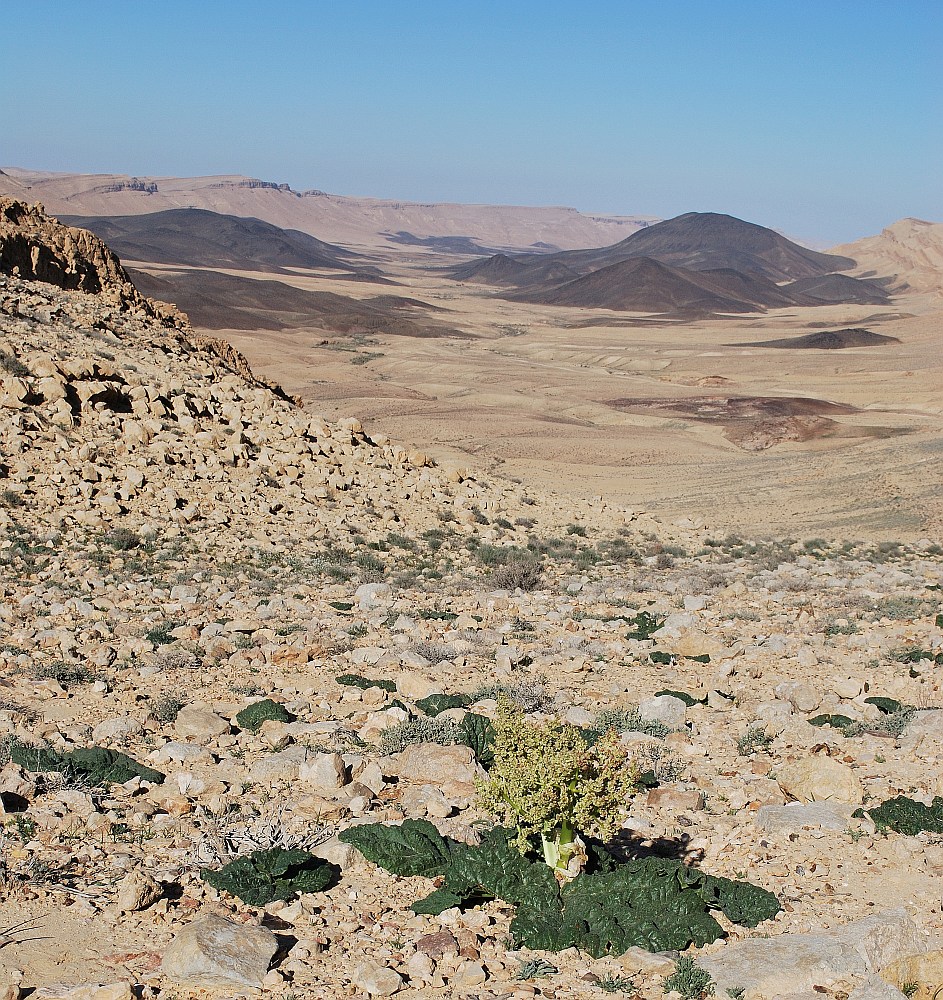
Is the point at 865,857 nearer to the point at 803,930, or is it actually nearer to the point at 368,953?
the point at 803,930

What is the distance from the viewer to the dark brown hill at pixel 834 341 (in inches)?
2584

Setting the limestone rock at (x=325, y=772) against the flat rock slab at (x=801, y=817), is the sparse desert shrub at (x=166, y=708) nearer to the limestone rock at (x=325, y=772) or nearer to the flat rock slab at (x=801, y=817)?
the limestone rock at (x=325, y=772)

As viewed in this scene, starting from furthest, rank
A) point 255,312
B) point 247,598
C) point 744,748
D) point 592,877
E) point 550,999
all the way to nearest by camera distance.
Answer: point 255,312 < point 247,598 < point 744,748 < point 592,877 < point 550,999

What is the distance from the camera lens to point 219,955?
3805 millimetres

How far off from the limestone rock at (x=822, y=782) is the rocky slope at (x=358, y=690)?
16mm

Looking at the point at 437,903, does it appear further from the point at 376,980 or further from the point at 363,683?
the point at 363,683

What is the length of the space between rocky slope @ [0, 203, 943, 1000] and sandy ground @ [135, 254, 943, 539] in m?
7.44

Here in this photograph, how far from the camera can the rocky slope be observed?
4.01m

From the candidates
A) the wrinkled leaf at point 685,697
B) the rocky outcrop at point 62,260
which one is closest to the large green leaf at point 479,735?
the wrinkled leaf at point 685,697

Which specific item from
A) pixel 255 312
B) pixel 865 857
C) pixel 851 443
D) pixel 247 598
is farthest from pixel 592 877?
pixel 255 312

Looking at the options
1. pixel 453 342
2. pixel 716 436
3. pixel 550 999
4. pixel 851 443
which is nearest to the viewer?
pixel 550 999

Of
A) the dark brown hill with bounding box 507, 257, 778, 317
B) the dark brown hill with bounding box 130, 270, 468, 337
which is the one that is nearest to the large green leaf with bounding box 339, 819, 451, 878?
the dark brown hill with bounding box 130, 270, 468, 337

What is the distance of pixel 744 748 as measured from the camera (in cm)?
650

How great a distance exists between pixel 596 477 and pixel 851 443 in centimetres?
939
